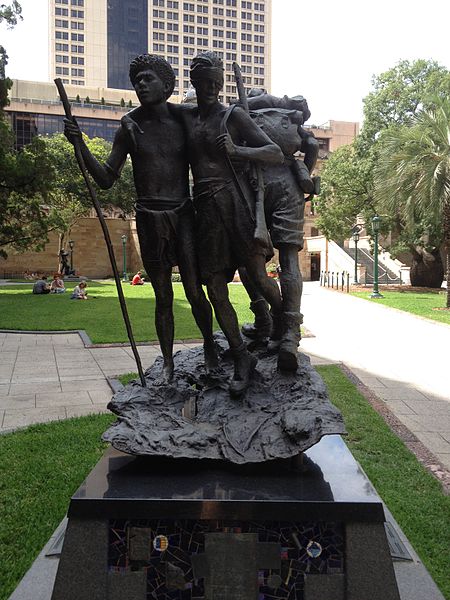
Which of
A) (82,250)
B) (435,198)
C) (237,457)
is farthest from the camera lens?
(82,250)

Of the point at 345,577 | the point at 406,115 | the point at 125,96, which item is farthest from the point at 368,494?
the point at 125,96

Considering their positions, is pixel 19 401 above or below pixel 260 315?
below

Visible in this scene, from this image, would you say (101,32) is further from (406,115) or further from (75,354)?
(75,354)

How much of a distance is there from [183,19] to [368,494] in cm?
10314

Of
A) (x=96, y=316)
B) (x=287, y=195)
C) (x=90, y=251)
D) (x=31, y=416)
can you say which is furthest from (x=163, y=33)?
(x=287, y=195)

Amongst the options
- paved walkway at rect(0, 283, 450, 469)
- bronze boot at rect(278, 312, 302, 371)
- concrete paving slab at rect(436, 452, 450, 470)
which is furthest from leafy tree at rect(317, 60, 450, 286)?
bronze boot at rect(278, 312, 302, 371)

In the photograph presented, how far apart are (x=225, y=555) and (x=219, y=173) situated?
2259mm

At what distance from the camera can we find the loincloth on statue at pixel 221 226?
3.58 metres

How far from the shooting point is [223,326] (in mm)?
3773

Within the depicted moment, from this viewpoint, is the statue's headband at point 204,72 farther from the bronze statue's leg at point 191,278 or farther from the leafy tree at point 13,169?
the leafy tree at point 13,169

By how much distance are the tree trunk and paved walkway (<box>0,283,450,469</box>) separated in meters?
14.5

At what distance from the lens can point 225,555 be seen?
8.73ft

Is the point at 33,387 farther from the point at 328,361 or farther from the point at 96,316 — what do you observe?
the point at 96,316

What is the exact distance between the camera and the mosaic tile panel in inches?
104
